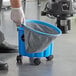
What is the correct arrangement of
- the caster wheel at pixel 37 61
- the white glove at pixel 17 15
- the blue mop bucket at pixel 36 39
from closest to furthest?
the white glove at pixel 17 15 < the blue mop bucket at pixel 36 39 < the caster wheel at pixel 37 61

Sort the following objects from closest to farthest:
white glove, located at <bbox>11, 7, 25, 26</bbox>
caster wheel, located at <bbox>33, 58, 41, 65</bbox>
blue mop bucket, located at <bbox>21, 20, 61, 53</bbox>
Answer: white glove, located at <bbox>11, 7, 25, 26</bbox> < blue mop bucket, located at <bbox>21, 20, 61, 53</bbox> < caster wheel, located at <bbox>33, 58, 41, 65</bbox>

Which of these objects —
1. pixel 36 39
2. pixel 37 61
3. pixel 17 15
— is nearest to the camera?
pixel 17 15

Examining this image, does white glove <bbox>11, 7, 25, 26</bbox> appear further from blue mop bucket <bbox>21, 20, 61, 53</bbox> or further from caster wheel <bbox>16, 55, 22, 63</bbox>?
caster wheel <bbox>16, 55, 22, 63</bbox>

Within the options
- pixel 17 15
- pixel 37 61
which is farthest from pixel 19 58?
pixel 17 15

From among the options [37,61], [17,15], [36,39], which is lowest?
[37,61]

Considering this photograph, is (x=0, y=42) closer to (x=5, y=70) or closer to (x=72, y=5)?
(x=5, y=70)

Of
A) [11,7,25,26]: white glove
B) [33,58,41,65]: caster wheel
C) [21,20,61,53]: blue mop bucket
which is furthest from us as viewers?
[33,58,41,65]: caster wheel

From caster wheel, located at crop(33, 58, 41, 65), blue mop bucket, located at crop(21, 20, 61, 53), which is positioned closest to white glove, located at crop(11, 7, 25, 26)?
blue mop bucket, located at crop(21, 20, 61, 53)

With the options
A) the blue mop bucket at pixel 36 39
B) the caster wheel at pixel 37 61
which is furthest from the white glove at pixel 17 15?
the caster wheel at pixel 37 61

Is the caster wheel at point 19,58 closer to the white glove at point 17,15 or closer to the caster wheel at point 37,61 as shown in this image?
the caster wheel at point 37,61

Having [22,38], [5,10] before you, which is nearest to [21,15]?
[22,38]

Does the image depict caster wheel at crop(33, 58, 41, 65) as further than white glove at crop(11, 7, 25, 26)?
Yes

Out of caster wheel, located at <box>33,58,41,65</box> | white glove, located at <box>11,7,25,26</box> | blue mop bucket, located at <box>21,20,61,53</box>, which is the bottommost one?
caster wheel, located at <box>33,58,41,65</box>

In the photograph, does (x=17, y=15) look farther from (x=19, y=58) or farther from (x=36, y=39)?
(x=19, y=58)
